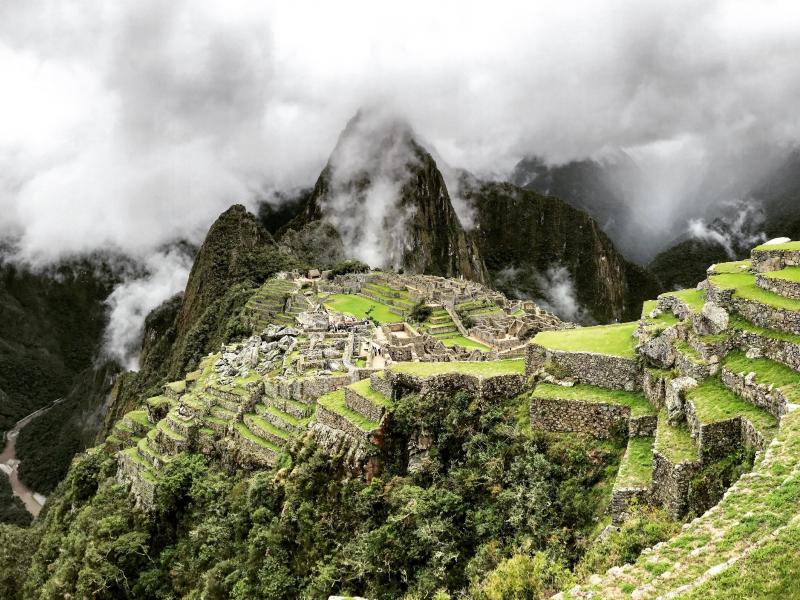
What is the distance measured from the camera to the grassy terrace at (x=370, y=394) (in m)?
17.2

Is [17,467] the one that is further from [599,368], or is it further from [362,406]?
[599,368]

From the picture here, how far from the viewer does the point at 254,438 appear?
23062 mm

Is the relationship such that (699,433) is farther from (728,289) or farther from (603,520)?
(728,289)

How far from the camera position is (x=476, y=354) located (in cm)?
3491

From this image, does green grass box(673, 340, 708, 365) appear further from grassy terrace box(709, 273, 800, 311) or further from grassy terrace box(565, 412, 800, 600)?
grassy terrace box(565, 412, 800, 600)

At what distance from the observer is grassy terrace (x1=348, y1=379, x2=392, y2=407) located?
1715cm

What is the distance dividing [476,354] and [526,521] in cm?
2287

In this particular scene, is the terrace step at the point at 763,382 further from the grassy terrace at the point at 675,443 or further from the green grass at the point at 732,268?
the green grass at the point at 732,268

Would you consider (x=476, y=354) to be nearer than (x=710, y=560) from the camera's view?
No

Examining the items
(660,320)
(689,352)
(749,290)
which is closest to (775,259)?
(749,290)

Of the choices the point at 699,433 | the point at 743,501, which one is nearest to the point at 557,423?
the point at 699,433

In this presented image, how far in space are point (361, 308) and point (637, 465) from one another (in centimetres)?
6226

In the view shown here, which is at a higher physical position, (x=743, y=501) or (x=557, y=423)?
(x=557, y=423)

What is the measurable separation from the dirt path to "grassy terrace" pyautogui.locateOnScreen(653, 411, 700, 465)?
78.6 meters
